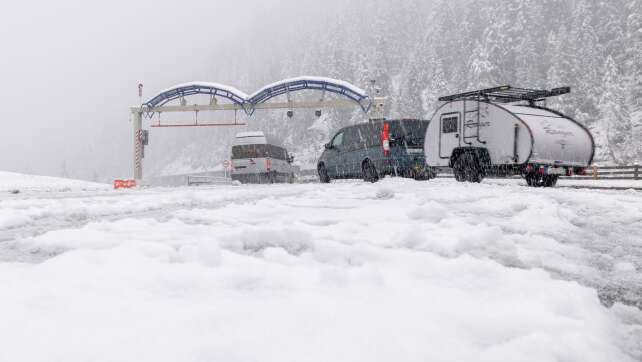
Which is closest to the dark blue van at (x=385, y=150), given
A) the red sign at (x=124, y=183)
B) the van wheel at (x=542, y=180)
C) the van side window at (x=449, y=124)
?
the van side window at (x=449, y=124)

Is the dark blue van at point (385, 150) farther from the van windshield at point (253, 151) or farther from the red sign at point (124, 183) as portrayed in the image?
the red sign at point (124, 183)

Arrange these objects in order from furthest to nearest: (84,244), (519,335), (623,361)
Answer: (84,244), (519,335), (623,361)

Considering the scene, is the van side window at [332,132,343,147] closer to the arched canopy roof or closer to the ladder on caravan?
the ladder on caravan

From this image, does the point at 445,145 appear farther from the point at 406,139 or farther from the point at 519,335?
the point at 519,335

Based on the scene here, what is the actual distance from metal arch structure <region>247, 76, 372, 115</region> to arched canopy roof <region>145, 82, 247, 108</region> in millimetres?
936

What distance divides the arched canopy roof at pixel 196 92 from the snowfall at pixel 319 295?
2726 cm

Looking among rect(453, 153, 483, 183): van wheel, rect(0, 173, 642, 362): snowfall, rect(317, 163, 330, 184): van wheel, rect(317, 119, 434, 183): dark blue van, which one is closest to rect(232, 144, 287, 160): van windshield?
rect(317, 163, 330, 184): van wheel

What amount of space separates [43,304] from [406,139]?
13.8m

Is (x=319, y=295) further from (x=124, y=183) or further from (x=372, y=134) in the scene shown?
(x=124, y=183)

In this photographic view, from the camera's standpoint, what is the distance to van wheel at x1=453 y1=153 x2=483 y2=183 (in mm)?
13531

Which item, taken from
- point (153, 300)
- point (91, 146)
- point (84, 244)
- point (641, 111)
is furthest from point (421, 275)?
point (91, 146)

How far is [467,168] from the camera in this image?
1377cm

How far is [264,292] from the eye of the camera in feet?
7.09

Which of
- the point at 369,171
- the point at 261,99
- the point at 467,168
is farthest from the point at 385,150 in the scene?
the point at 261,99
